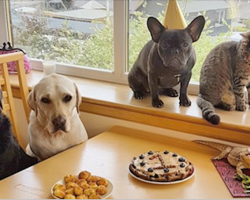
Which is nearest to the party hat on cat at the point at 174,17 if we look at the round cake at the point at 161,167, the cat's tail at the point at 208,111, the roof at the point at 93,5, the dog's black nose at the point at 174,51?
the dog's black nose at the point at 174,51

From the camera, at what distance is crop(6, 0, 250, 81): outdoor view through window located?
69.2 inches

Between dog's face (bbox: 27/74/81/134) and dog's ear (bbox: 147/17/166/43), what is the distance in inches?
16.2

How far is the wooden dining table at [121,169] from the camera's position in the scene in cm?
122

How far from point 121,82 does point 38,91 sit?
27.7 inches

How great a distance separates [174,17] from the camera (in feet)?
5.57

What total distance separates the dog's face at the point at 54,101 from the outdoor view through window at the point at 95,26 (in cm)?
63

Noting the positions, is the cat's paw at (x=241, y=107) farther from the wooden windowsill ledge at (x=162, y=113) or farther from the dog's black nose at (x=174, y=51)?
the dog's black nose at (x=174, y=51)

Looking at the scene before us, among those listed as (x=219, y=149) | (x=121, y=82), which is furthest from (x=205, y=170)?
(x=121, y=82)

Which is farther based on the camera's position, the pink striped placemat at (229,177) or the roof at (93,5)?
the roof at (93,5)

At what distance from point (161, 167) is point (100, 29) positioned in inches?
41.8

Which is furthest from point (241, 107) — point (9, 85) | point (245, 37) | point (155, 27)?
point (9, 85)

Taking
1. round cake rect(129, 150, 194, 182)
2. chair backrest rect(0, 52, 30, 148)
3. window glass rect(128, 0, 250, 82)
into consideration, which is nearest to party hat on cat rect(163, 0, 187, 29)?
window glass rect(128, 0, 250, 82)

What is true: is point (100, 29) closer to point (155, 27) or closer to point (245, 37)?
point (155, 27)

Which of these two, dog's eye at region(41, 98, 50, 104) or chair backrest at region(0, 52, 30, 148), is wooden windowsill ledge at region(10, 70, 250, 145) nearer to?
chair backrest at region(0, 52, 30, 148)
